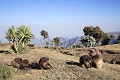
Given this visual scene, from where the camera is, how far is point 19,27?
36.0 metres

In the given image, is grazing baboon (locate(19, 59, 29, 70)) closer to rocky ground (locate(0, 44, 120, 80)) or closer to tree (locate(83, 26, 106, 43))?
rocky ground (locate(0, 44, 120, 80))

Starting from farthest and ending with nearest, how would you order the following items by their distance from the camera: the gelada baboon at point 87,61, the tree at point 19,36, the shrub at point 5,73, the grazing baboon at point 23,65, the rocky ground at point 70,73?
the tree at point 19,36, the grazing baboon at point 23,65, the gelada baboon at point 87,61, the rocky ground at point 70,73, the shrub at point 5,73

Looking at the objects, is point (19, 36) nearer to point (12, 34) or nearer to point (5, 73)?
point (12, 34)

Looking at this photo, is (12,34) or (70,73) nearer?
(70,73)

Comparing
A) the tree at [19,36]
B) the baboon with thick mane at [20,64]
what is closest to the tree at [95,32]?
the tree at [19,36]

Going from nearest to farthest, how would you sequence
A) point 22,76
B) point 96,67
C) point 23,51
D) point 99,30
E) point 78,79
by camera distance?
1. point 78,79
2. point 22,76
3. point 96,67
4. point 23,51
5. point 99,30

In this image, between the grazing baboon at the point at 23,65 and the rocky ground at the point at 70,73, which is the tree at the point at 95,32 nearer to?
the rocky ground at the point at 70,73

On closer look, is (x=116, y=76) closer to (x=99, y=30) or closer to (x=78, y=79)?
(x=78, y=79)

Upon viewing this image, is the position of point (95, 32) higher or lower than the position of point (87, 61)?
higher

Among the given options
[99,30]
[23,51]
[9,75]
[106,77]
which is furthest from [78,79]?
[99,30]

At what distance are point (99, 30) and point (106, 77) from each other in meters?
66.6

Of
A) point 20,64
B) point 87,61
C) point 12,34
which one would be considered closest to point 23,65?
point 20,64

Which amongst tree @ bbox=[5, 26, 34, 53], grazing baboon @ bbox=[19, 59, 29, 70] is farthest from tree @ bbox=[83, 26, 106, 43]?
grazing baboon @ bbox=[19, 59, 29, 70]

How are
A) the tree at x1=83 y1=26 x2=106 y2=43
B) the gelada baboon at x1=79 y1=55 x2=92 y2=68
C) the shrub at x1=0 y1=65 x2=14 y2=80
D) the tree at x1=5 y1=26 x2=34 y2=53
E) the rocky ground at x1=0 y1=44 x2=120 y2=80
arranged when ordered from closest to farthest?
the shrub at x1=0 y1=65 x2=14 y2=80
the rocky ground at x1=0 y1=44 x2=120 y2=80
the gelada baboon at x1=79 y1=55 x2=92 y2=68
the tree at x1=5 y1=26 x2=34 y2=53
the tree at x1=83 y1=26 x2=106 y2=43
